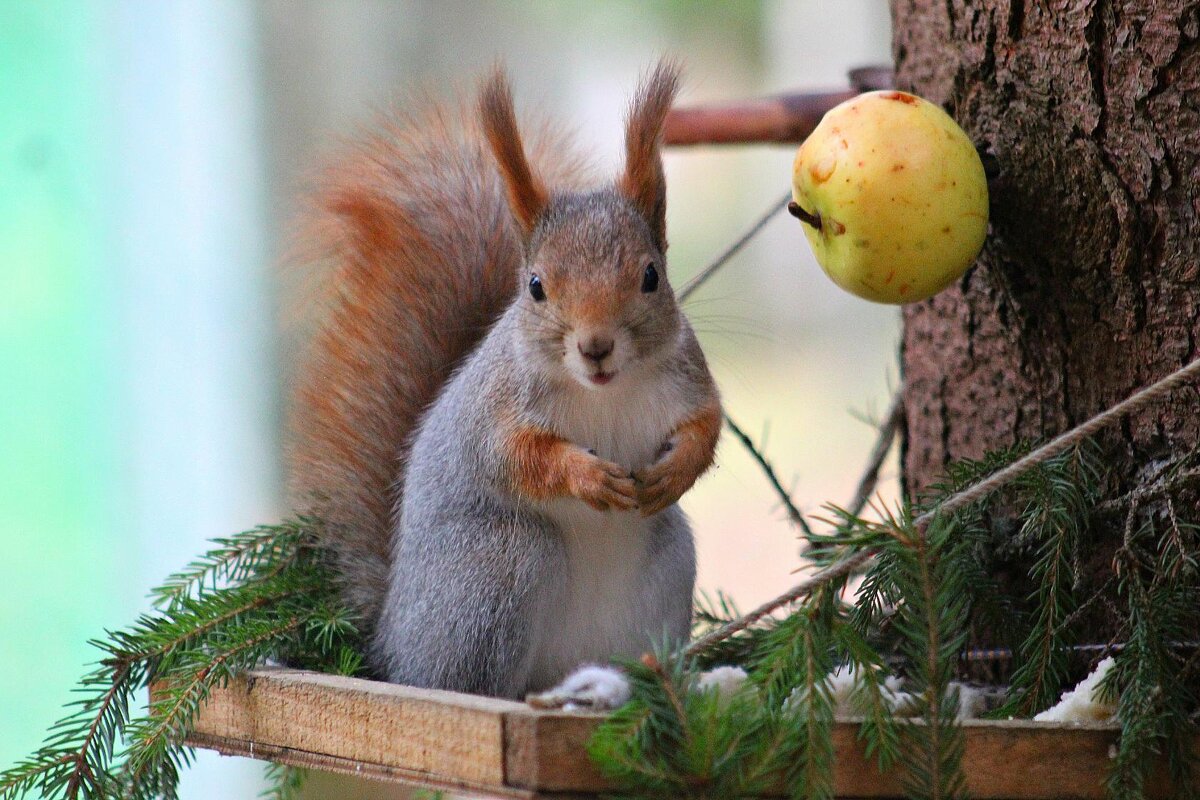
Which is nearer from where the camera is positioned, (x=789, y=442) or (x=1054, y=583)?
(x=1054, y=583)

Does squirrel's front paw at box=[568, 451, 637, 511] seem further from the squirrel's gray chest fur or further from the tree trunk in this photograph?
the tree trunk

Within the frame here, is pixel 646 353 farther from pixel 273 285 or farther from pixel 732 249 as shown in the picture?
pixel 273 285

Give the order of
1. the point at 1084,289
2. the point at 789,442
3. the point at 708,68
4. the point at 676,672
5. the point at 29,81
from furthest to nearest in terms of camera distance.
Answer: the point at 708,68 → the point at 789,442 → the point at 29,81 → the point at 1084,289 → the point at 676,672

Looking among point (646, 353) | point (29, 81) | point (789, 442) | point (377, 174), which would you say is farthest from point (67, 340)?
point (789, 442)

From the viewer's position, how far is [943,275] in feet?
3.71

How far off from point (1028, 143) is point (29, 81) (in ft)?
6.34

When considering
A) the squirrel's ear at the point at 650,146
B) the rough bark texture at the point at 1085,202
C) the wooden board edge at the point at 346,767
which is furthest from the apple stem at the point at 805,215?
the wooden board edge at the point at 346,767

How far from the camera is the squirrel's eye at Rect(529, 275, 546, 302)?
44.9 inches

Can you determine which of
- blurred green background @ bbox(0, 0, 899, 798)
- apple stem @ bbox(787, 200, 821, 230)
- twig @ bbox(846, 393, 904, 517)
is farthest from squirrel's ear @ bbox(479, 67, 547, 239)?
twig @ bbox(846, 393, 904, 517)

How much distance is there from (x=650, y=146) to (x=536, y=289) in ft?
0.56

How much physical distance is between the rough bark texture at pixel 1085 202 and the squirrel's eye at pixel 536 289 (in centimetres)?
46

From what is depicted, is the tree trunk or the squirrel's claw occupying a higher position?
the tree trunk

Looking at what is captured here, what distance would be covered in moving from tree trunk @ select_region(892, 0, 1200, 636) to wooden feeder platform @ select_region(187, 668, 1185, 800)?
1.16 feet

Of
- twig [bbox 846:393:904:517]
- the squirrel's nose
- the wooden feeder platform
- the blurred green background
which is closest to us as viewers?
the wooden feeder platform
